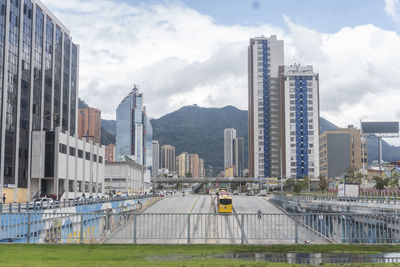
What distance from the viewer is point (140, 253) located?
16531mm

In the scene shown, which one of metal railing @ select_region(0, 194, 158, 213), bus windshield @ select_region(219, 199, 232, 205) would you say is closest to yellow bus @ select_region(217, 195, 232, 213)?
bus windshield @ select_region(219, 199, 232, 205)

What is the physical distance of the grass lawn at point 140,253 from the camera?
14.3 m

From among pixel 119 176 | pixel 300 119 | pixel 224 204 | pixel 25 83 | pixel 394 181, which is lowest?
pixel 224 204

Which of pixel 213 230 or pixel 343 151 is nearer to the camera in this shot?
Result: pixel 213 230

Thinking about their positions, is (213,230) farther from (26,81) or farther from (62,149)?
(62,149)

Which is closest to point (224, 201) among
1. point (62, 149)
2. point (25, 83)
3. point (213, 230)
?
point (62, 149)

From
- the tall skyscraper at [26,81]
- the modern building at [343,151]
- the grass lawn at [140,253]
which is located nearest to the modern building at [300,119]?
the modern building at [343,151]

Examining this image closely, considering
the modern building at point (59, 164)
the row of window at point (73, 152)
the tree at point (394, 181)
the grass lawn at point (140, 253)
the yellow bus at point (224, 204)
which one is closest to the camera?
the grass lawn at point (140, 253)

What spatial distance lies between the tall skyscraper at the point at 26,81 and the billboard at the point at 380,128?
9477 centimetres

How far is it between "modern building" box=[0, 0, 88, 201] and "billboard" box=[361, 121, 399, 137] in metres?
95.0

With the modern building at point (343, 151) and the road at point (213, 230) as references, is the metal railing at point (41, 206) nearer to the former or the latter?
the road at point (213, 230)

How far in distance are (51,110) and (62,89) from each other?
27.3 feet

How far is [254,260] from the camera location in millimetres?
15039

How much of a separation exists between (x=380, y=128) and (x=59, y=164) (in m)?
107
